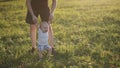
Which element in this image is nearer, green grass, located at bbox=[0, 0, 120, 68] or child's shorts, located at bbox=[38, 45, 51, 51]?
green grass, located at bbox=[0, 0, 120, 68]

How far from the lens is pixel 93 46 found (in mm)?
9164

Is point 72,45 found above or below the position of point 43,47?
below

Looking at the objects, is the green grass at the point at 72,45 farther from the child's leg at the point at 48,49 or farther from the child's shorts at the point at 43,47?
the child's shorts at the point at 43,47

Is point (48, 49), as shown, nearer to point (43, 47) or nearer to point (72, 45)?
point (43, 47)

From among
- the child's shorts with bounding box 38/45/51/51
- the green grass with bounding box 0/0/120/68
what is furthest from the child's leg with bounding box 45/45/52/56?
the green grass with bounding box 0/0/120/68

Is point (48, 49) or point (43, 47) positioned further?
point (48, 49)

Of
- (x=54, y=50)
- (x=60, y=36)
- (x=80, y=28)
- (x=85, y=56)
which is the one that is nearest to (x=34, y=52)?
(x=54, y=50)

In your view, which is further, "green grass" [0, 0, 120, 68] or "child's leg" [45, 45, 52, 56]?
"child's leg" [45, 45, 52, 56]

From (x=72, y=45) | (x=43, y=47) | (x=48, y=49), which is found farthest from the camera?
(x=72, y=45)

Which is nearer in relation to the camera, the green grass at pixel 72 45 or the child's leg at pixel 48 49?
the green grass at pixel 72 45

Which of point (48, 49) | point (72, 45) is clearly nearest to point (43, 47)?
point (48, 49)

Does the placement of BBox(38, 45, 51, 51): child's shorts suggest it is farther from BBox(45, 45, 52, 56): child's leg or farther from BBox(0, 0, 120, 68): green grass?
BBox(0, 0, 120, 68): green grass

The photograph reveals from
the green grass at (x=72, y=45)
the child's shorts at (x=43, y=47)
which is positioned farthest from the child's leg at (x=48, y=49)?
the green grass at (x=72, y=45)

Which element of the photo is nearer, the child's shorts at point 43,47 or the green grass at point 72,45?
the green grass at point 72,45
